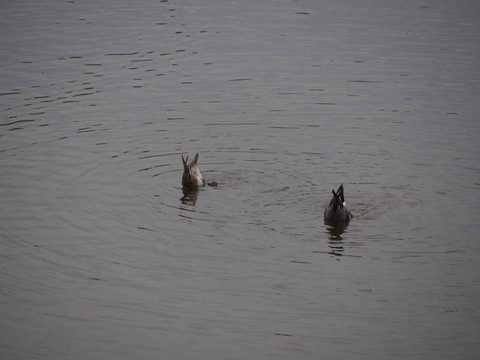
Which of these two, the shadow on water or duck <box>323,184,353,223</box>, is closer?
duck <box>323,184,353,223</box>

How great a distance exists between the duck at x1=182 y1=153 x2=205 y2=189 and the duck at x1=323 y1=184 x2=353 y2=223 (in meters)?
2.85

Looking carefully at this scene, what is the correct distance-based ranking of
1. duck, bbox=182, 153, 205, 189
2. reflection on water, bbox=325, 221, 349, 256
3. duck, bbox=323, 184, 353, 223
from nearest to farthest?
reflection on water, bbox=325, 221, 349, 256 → duck, bbox=323, 184, 353, 223 → duck, bbox=182, 153, 205, 189

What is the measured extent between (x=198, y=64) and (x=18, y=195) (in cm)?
995

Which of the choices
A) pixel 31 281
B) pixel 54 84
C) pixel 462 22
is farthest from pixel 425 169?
pixel 462 22

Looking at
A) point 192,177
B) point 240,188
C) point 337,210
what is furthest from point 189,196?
point 337,210

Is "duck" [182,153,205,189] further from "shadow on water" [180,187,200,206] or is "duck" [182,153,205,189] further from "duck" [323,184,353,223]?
"duck" [323,184,353,223]

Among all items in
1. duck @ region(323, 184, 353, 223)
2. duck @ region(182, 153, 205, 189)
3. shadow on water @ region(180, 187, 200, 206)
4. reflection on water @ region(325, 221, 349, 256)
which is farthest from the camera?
duck @ region(182, 153, 205, 189)

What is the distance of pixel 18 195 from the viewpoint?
16047 mm

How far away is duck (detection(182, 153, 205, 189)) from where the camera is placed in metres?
16.6

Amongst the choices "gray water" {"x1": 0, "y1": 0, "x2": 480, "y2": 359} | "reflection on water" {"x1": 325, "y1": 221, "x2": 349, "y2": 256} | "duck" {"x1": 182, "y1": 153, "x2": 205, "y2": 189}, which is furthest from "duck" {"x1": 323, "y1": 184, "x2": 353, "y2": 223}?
"duck" {"x1": 182, "y1": 153, "x2": 205, "y2": 189}

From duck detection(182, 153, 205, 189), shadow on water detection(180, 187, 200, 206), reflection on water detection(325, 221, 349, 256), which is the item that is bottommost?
shadow on water detection(180, 187, 200, 206)

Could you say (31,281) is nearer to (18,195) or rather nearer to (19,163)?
(18,195)

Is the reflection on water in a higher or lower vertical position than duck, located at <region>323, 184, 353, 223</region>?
lower

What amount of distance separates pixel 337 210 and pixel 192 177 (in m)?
3.21
